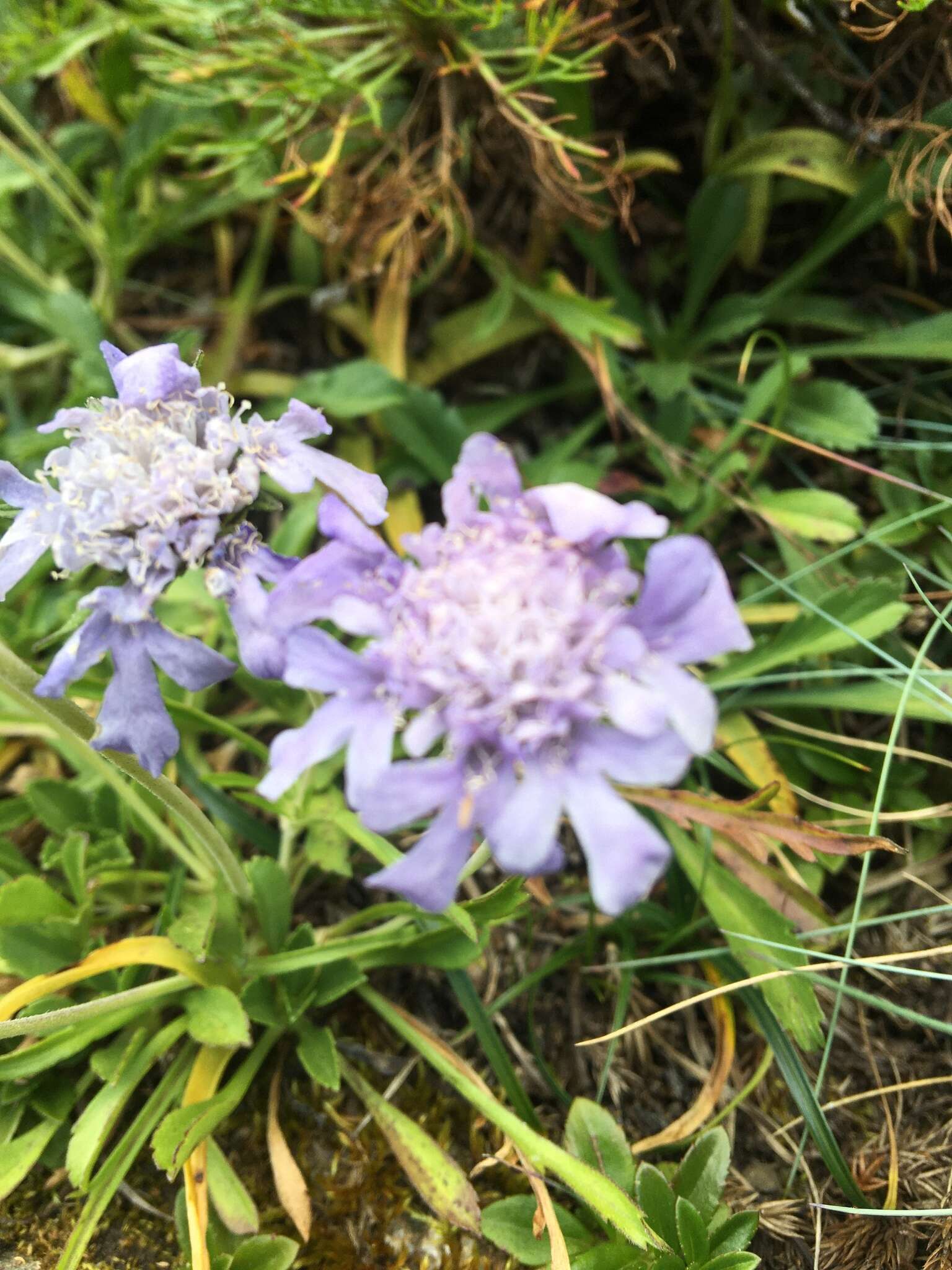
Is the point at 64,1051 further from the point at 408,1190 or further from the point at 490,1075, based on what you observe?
the point at 490,1075

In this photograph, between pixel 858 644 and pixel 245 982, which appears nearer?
pixel 245 982

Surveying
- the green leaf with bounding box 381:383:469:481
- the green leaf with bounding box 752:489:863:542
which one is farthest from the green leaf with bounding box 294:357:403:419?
the green leaf with bounding box 752:489:863:542

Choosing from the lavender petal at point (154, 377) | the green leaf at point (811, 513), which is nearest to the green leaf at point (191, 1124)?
the lavender petal at point (154, 377)

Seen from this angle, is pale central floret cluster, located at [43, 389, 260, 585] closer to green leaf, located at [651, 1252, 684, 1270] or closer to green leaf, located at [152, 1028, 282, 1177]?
green leaf, located at [152, 1028, 282, 1177]

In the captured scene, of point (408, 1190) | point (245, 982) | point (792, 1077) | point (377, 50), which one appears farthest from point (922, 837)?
point (377, 50)

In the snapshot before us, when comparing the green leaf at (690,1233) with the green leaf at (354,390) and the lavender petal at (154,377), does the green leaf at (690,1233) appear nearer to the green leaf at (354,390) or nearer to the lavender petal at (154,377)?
the lavender petal at (154,377)
